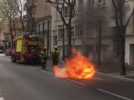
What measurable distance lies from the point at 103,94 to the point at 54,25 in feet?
166

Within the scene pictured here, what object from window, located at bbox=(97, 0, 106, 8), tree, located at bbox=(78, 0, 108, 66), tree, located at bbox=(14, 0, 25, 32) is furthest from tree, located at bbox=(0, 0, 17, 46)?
tree, located at bbox=(78, 0, 108, 66)

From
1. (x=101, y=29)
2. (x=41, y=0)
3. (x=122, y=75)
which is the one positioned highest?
(x=41, y=0)

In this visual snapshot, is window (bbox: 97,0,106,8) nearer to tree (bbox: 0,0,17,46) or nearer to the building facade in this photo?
the building facade

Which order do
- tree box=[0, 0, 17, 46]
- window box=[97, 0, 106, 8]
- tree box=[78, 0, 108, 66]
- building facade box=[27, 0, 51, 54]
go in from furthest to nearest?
tree box=[0, 0, 17, 46] < building facade box=[27, 0, 51, 54] < window box=[97, 0, 106, 8] < tree box=[78, 0, 108, 66]

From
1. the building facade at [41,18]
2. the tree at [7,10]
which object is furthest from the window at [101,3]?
the tree at [7,10]

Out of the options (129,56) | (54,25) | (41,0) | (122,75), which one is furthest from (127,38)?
(41,0)

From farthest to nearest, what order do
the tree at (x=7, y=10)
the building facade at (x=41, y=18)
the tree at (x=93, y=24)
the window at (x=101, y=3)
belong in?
the tree at (x=7, y=10) < the building facade at (x=41, y=18) < the window at (x=101, y=3) < the tree at (x=93, y=24)

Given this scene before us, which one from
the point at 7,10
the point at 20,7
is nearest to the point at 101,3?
the point at 20,7

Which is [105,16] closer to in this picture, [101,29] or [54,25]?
[101,29]

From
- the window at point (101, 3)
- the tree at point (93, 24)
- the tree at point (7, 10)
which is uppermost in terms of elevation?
the tree at point (7, 10)

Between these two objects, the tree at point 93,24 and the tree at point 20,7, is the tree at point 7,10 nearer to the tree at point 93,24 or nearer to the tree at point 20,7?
the tree at point 20,7

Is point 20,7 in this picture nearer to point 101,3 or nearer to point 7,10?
point 7,10

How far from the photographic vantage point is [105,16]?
1604 inches

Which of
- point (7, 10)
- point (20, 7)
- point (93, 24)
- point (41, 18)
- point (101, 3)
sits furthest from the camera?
point (7, 10)
